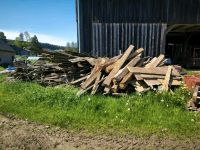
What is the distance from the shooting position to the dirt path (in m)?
5.80

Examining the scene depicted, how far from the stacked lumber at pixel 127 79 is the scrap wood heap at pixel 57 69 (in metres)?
1.22

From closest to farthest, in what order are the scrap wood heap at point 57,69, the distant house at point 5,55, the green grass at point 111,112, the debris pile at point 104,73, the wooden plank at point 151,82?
the green grass at point 111,112 → the wooden plank at point 151,82 → the debris pile at point 104,73 → the scrap wood heap at point 57,69 → the distant house at point 5,55

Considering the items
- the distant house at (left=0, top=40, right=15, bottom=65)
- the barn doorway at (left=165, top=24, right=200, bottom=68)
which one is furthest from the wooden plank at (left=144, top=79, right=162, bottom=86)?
the distant house at (left=0, top=40, right=15, bottom=65)

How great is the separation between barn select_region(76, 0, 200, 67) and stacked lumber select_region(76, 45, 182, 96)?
6.74 m

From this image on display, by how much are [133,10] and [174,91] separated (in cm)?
901

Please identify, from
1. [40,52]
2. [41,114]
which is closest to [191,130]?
[41,114]

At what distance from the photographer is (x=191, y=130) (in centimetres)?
664

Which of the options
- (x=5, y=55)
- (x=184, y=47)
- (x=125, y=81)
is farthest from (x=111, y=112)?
(x=5, y=55)

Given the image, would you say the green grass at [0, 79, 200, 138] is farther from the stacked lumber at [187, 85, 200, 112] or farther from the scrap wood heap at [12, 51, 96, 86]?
the scrap wood heap at [12, 51, 96, 86]

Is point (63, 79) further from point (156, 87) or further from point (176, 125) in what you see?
point (176, 125)

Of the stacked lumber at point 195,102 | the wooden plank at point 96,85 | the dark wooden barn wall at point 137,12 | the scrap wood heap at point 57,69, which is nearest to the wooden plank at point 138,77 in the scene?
the wooden plank at point 96,85

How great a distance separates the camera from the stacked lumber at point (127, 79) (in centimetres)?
956

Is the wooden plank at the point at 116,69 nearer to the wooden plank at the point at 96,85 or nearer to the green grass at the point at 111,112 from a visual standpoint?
the wooden plank at the point at 96,85

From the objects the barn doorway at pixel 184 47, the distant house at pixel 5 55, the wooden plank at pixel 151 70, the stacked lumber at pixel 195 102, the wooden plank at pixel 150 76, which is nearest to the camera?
the stacked lumber at pixel 195 102
